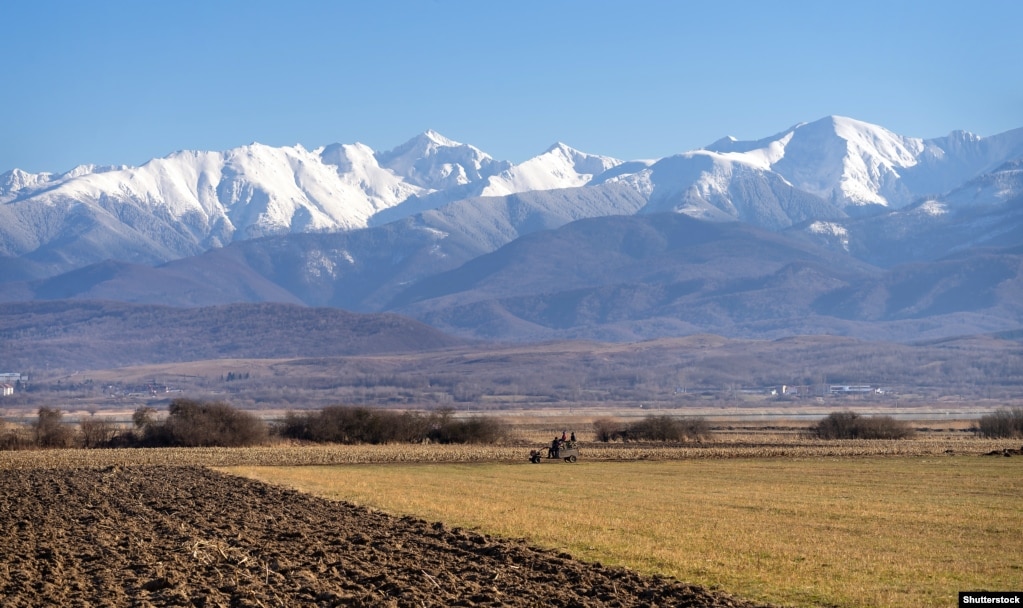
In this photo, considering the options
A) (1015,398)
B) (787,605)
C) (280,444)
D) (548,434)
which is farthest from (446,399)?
(787,605)

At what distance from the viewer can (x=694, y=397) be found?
18562 cm

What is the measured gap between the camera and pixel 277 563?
22641 millimetres

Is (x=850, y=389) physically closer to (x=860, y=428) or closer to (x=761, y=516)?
(x=860, y=428)

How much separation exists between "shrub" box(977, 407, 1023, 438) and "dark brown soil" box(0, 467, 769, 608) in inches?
2462

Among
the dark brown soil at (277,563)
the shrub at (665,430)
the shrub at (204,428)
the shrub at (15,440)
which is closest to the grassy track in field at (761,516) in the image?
the dark brown soil at (277,563)

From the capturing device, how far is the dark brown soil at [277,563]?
19.8 metres

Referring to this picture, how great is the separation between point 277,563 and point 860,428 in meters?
65.8

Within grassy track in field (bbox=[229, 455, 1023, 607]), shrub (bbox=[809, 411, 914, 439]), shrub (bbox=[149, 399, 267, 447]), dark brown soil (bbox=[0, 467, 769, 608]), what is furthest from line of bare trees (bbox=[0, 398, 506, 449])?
dark brown soil (bbox=[0, 467, 769, 608])

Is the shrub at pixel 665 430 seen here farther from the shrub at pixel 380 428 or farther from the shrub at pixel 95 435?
the shrub at pixel 95 435

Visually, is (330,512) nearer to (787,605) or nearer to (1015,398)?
(787,605)

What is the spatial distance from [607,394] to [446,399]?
82.2 ft

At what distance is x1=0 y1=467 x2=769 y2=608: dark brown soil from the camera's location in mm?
19766

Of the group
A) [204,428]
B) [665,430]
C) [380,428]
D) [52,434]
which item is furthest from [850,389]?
[52,434]

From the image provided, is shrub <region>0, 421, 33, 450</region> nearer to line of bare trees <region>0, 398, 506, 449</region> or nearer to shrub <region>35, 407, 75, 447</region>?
line of bare trees <region>0, 398, 506, 449</region>
